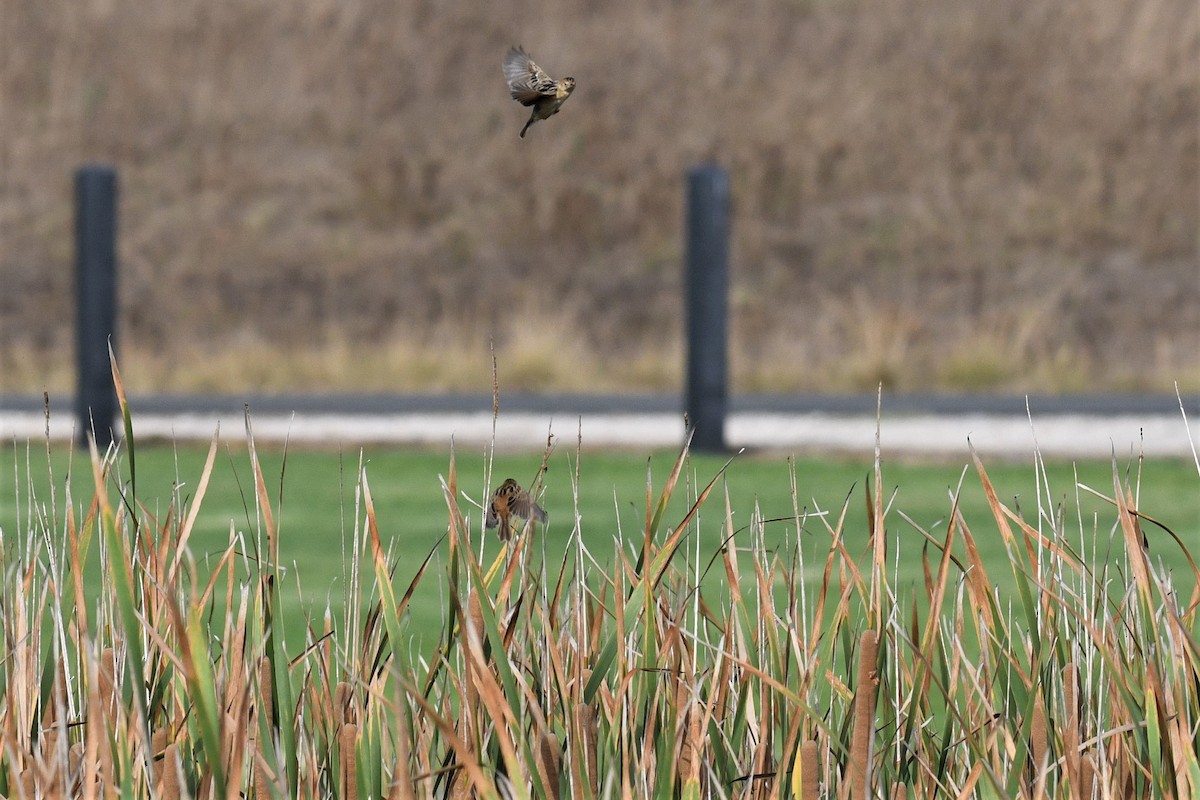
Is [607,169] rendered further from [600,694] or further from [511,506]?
[511,506]

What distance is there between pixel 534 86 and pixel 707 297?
678 cm

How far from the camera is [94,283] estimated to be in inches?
339

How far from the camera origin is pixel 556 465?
8234mm

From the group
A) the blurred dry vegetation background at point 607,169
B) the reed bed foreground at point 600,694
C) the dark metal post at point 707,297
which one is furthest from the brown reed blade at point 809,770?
the blurred dry vegetation background at point 607,169

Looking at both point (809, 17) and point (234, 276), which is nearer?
point (234, 276)

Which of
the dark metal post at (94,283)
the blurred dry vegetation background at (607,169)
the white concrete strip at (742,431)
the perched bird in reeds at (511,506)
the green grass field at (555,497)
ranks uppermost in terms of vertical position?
the blurred dry vegetation background at (607,169)

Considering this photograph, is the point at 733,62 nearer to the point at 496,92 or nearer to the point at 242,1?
the point at 496,92

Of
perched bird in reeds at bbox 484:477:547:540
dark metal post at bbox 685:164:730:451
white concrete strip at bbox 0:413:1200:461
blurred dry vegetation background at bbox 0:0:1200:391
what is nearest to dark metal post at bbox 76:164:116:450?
white concrete strip at bbox 0:413:1200:461

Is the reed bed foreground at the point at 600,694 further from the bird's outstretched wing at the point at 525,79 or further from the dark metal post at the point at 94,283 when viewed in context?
the dark metal post at the point at 94,283

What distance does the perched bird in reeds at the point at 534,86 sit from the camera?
1.84 metres

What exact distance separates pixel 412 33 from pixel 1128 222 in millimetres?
10157

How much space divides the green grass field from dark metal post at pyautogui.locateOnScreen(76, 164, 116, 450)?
293mm

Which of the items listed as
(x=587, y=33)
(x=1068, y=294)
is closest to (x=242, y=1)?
(x=587, y=33)

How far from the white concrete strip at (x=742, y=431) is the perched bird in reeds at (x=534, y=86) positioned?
6.55 metres
